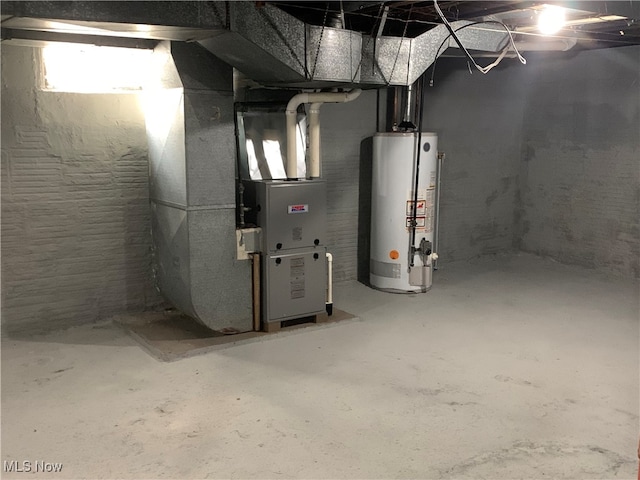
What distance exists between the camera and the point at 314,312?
14.1 ft

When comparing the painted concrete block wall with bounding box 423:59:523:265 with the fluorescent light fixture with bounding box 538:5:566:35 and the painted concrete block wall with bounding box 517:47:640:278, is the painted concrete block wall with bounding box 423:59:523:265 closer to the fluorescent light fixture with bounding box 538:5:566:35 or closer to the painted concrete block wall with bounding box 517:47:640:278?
the painted concrete block wall with bounding box 517:47:640:278

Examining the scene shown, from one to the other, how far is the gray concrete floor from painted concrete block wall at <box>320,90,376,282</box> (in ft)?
2.95

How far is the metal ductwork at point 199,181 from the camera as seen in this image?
3715mm

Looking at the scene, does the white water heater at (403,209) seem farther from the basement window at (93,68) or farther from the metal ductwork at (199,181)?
the basement window at (93,68)

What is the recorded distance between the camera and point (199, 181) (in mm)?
3793

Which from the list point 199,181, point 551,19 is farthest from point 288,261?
point 551,19

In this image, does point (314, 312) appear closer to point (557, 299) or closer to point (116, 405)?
point (116, 405)

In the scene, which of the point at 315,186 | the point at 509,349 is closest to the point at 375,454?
the point at 509,349

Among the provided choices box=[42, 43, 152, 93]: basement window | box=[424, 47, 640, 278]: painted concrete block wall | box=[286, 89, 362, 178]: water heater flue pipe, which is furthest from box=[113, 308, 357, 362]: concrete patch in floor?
box=[424, 47, 640, 278]: painted concrete block wall

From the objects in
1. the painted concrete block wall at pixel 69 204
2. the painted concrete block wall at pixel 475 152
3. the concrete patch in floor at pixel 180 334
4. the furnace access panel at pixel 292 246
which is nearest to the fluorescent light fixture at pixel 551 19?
the painted concrete block wall at pixel 475 152

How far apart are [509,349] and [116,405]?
2.33 metres

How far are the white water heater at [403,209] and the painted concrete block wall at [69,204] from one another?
1847 millimetres

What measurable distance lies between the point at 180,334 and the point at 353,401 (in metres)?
1.42

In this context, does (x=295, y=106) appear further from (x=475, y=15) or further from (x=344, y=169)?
(x=475, y=15)
